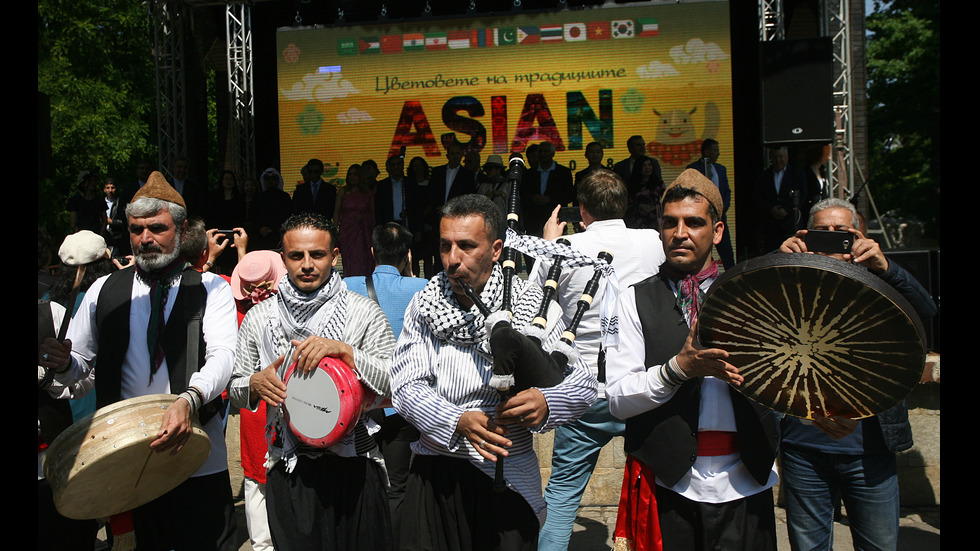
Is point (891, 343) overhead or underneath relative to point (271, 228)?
underneath

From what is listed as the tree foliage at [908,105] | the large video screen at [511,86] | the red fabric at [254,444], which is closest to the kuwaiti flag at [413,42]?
the large video screen at [511,86]

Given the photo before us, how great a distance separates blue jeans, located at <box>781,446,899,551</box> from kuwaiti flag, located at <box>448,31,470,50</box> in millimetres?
9484

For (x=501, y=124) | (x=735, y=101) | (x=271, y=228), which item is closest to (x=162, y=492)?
(x=271, y=228)

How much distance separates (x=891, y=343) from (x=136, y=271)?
3053mm

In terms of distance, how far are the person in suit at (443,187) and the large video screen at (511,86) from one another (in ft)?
A: 5.80

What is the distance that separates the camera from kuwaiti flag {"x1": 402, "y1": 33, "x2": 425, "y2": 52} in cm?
1189

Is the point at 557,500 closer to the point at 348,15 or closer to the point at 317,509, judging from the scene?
the point at 317,509

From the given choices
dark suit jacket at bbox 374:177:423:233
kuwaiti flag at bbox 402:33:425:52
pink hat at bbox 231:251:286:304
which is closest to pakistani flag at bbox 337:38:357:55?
kuwaiti flag at bbox 402:33:425:52

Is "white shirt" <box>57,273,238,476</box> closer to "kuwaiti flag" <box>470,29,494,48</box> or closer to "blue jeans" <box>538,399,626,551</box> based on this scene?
"blue jeans" <box>538,399,626,551</box>

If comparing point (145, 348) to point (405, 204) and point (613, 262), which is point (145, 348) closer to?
point (613, 262)

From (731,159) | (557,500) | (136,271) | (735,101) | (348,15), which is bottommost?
(557,500)

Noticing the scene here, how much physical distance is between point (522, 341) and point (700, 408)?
76cm

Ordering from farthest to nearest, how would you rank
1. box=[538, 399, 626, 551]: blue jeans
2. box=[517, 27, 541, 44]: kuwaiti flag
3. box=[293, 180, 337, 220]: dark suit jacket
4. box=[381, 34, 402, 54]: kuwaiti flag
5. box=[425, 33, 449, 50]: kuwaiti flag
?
box=[381, 34, 402, 54]: kuwaiti flag
box=[425, 33, 449, 50]: kuwaiti flag
box=[517, 27, 541, 44]: kuwaiti flag
box=[293, 180, 337, 220]: dark suit jacket
box=[538, 399, 626, 551]: blue jeans

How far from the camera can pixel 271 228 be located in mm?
10648
